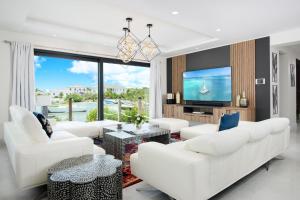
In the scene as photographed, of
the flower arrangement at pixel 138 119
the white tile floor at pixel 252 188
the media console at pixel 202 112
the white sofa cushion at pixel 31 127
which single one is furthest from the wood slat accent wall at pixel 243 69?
the white sofa cushion at pixel 31 127

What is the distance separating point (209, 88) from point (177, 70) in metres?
1.57

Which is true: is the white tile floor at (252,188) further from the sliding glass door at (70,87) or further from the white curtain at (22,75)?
the sliding glass door at (70,87)

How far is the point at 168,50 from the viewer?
269 inches

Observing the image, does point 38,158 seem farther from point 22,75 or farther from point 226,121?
point 22,75

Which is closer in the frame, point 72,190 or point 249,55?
point 72,190

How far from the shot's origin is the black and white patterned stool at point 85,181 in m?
1.72

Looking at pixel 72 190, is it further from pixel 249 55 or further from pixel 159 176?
pixel 249 55

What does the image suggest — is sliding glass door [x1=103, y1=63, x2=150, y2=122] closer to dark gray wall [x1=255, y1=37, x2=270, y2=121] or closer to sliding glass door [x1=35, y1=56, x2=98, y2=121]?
sliding glass door [x1=35, y1=56, x2=98, y2=121]

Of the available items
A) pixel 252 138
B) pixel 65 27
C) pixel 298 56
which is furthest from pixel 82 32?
pixel 298 56

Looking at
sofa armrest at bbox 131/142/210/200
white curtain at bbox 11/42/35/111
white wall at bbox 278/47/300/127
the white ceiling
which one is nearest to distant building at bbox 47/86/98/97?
white curtain at bbox 11/42/35/111

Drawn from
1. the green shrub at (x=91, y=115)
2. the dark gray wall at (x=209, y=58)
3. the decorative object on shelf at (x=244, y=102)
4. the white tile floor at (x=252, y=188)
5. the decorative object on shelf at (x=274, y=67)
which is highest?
the dark gray wall at (x=209, y=58)

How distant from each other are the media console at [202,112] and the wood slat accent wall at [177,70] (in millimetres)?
755

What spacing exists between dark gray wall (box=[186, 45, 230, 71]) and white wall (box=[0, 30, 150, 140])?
3.14 meters

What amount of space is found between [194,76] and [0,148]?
5477 millimetres
